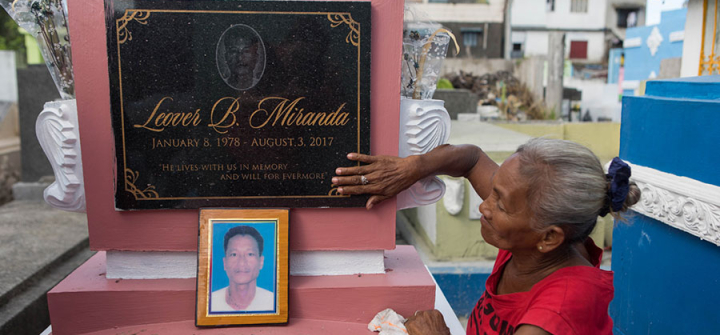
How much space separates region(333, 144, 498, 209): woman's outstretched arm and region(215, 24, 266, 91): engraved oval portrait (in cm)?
49

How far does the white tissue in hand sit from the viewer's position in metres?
2.18

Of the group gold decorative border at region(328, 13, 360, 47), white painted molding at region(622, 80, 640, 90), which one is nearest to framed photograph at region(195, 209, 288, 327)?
gold decorative border at region(328, 13, 360, 47)

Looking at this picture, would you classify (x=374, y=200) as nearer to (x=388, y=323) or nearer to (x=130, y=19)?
(x=388, y=323)

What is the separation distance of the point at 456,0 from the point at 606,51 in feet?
36.9

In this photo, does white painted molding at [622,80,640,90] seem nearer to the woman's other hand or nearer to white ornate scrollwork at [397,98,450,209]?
white ornate scrollwork at [397,98,450,209]

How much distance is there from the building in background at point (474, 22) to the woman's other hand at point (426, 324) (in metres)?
20.2

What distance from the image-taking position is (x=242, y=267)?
2.20 meters

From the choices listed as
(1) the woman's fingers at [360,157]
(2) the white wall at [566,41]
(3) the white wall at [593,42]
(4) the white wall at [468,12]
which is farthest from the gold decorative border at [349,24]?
(3) the white wall at [593,42]

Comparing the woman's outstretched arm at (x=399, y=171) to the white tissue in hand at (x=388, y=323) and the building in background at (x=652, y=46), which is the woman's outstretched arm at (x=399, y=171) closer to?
the white tissue in hand at (x=388, y=323)

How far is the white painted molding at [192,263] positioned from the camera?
2.30 metres

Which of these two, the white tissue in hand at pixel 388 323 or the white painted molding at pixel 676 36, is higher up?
the white painted molding at pixel 676 36

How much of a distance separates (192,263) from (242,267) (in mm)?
265

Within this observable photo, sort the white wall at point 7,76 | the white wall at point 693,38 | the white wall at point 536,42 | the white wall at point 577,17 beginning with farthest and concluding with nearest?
the white wall at point 577,17 < the white wall at point 536,42 < the white wall at point 7,76 < the white wall at point 693,38

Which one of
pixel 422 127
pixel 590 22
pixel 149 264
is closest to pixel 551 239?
pixel 422 127
